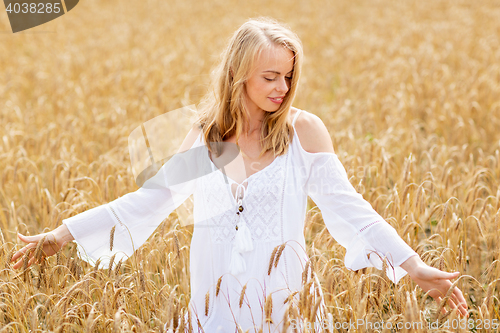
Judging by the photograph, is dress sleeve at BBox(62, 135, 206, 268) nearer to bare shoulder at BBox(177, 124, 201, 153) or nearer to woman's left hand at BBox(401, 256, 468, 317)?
bare shoulder at BBox(177, 124, 201, 153)

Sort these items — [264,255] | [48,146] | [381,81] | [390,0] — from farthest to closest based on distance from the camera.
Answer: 1. [390,0]
2. [381,81]
3. [48,146]
4. [264,255]

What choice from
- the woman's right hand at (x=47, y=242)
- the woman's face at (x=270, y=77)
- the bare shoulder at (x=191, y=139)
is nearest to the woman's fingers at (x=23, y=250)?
the woman's right hand at (x=47, y=242)

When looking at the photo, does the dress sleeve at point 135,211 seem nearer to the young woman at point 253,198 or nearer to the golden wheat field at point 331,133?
the young woman at point 253,198

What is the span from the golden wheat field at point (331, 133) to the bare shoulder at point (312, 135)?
43 cm

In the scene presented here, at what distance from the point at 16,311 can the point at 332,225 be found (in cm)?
127

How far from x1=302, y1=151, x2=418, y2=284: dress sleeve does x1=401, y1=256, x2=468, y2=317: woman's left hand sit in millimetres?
34

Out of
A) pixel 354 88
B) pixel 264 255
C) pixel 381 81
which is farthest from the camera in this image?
pixel 354 88

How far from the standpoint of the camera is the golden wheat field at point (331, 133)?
1.93 m

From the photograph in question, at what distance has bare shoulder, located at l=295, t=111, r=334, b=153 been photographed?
1846 mm

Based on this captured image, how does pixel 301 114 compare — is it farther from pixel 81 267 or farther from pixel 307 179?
pixel 81 267

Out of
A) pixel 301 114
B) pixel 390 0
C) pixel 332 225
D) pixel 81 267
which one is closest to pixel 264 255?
pixel 332 225

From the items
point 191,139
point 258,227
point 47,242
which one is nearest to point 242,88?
point 191,139

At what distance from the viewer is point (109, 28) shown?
1102cm

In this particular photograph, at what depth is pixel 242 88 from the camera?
1875 mm
